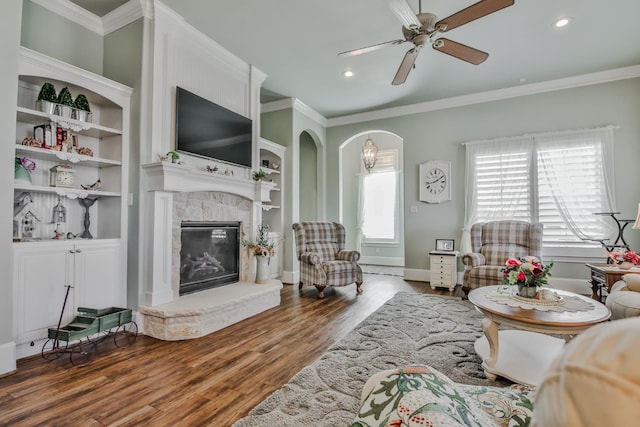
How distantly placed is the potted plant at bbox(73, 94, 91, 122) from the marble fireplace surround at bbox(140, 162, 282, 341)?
668mm

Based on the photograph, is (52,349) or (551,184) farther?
(551,184)

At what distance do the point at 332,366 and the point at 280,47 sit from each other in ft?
11.7

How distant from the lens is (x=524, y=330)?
2139 mm

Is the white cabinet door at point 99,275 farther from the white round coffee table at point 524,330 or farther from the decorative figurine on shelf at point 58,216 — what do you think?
the white round coffee table at point 524,330

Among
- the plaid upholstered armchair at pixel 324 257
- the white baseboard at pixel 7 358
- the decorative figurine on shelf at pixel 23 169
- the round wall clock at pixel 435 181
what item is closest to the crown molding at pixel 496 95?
the round wall clock at pixel 435 181

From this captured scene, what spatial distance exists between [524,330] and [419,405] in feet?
6.52

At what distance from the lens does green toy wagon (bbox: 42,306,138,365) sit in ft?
7.76

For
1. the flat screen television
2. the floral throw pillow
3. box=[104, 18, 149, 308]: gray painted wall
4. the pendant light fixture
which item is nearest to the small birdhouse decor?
box=[104, 18, 149, 308]: gray painted wall

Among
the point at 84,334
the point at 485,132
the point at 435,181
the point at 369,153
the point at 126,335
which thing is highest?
the point at 369,153

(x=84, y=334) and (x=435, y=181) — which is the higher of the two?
(x=435, y=181)

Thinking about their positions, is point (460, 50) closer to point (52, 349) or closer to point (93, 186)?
point (93, 186)

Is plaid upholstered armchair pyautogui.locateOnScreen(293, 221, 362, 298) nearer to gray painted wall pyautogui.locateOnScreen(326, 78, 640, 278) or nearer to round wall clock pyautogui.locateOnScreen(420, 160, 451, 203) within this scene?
gray painted wall pyautogui.locateOnScreen(326, 78, 640, 278)

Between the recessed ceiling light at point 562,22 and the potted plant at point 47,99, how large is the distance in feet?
16.1

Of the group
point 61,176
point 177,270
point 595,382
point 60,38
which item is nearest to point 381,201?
point 177,270
